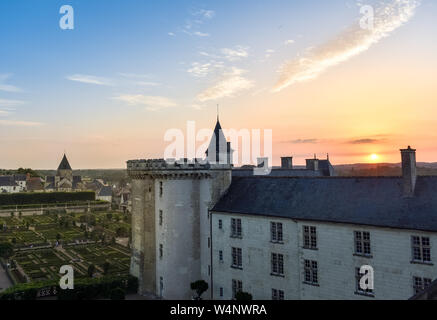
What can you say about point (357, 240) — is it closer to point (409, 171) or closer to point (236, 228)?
point (409, 171)

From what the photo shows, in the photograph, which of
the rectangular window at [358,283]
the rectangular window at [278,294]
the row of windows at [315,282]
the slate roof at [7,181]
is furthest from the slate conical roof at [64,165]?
the rectangular window at [358,283]

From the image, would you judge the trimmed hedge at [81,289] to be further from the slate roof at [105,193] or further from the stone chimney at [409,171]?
the slate roof at [105,193]

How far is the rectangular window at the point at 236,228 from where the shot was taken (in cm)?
3344

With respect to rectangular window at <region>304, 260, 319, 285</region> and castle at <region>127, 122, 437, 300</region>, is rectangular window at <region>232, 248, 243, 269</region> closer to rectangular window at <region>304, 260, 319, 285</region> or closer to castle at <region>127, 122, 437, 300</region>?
castle at <region>127, 122, 437, 300</region>

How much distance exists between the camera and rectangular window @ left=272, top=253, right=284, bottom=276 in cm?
3033

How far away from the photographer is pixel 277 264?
100 ft

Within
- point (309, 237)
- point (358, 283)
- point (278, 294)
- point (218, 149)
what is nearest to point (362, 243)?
point (358, 283)

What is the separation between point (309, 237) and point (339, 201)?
370cm

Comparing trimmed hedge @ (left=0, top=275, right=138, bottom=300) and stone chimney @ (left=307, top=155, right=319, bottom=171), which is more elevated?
stone chimney @ (left=307, top=155, right=319, bottom=171)

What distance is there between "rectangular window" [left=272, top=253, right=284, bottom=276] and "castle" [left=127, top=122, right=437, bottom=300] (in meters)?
0.08

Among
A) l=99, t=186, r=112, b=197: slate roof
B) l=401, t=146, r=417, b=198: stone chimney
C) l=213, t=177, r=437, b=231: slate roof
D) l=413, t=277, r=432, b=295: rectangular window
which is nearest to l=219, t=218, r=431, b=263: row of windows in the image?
l=213, t=177, r=437, b=231: slate roof

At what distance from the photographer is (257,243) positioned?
31844 millimetres

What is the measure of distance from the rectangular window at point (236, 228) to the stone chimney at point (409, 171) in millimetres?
14043
